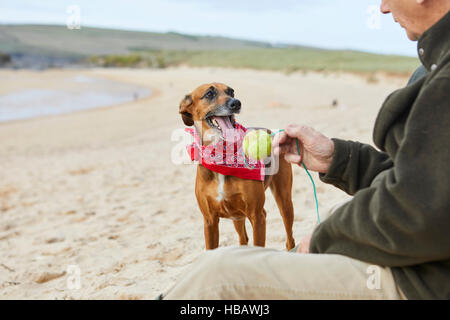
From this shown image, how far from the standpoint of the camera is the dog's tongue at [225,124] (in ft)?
11.3

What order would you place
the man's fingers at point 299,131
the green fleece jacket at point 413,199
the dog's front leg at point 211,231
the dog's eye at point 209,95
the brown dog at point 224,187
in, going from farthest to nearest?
the dog's eye at point 209,95 → the dog's front leg at point 211,231 → the brown dog at point 224,187 → the man's fingers at point 299,131 → the green fleece jacket at point 413,199

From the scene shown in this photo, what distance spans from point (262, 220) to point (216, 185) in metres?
0.47

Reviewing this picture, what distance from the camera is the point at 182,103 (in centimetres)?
374

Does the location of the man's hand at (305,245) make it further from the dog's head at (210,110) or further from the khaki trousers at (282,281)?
the dog's head at (210,110)

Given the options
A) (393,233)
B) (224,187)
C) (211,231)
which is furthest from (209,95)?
(393,233)

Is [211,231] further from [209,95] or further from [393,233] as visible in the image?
[393,233]

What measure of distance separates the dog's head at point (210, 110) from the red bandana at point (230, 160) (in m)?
0.18

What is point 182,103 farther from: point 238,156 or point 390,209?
point 390,209

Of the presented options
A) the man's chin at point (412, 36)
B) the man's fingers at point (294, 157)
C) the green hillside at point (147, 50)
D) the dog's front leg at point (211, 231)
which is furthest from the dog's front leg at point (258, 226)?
the green hillside at point (147, 50)

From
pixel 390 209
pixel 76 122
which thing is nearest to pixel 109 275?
pixel 390 209

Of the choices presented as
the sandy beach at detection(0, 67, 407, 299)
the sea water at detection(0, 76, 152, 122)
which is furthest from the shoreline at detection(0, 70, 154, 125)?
the sandy beach at detection(0, 67, 407, 299)

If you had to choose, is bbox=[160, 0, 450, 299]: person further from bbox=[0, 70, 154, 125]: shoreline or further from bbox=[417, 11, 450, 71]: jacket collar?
bbox=[0, 70, 154, 125]: shoreline

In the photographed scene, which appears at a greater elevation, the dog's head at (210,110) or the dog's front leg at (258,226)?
the dog's head at (210,110)

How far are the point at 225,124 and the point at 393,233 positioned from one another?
221 cm
